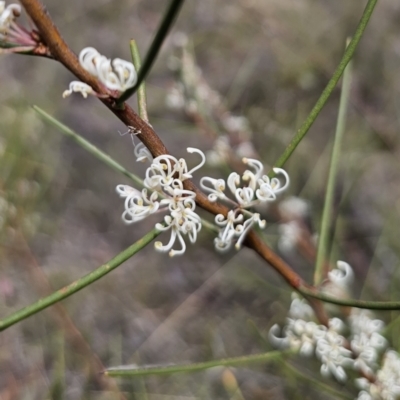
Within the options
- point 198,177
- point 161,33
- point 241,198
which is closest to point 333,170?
point 241,198

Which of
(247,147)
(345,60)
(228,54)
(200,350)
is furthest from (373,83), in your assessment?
(345,60)

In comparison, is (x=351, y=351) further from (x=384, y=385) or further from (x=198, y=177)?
(x=198, y=177)

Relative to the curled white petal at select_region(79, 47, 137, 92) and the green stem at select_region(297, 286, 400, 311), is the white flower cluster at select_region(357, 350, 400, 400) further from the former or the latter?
the curled white petal at select_region(79, 47, 137, 92)

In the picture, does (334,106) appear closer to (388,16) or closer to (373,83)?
(373,83)

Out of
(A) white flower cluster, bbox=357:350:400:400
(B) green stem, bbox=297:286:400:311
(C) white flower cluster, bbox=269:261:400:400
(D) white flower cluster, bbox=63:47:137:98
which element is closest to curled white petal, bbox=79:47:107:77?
(D) white flower cluster, bbox=63:47:137:98

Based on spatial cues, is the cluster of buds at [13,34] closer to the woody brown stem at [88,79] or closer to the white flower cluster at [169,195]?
the woody brown stem at [88,79]
